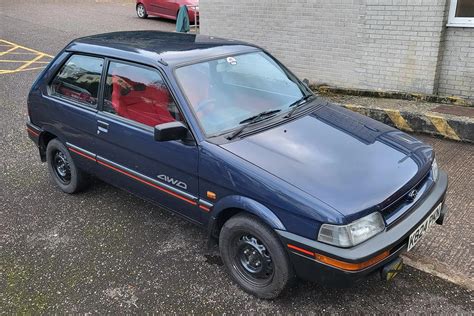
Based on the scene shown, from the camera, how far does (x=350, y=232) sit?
253 centimetres

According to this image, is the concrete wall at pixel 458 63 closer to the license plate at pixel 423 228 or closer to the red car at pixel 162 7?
the license plate at pixel 423 228

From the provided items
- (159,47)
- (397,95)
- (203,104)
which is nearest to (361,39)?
(397,95)

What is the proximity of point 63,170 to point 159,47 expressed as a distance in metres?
1.84

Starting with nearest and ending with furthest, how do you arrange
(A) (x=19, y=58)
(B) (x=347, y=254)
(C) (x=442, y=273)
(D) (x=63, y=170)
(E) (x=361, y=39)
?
(B) (x=347, y=254), (C) (x=442, y=273), (D) (x=63, y=170), (E) (x=361, y=39), (A) (x=19, y=58)

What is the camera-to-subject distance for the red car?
1582cm

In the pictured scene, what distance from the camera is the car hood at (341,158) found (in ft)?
8.75

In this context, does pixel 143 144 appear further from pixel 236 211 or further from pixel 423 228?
pixel 423 228

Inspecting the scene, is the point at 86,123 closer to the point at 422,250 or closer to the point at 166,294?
the point at 166,294

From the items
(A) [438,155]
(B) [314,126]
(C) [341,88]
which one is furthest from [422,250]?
(C) [341,88]

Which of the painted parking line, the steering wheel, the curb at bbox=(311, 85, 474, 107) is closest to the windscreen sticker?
the steering wheel

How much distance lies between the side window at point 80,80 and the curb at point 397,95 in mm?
4098

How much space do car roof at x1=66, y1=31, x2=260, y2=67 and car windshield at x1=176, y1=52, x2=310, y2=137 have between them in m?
0.09

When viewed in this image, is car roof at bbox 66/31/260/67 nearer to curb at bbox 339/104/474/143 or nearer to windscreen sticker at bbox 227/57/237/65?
windscreen sticker at bbox 227/57/237/65

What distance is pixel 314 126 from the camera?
11.1 ft
